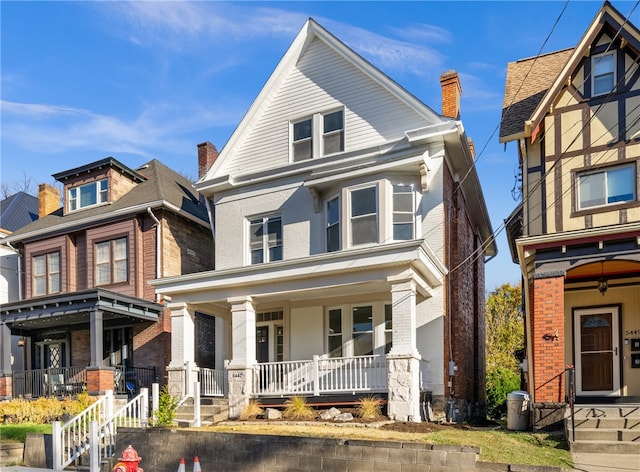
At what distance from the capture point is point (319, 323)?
17438 mm

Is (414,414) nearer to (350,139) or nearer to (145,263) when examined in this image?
(350,139)

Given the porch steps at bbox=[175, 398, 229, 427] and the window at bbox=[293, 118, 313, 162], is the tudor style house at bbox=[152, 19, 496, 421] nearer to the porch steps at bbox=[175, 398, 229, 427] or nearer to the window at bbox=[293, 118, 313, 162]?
the window at bbox=[293, 118, 313, 162]

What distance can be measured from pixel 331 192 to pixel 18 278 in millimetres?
15438

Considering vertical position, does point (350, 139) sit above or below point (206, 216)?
above

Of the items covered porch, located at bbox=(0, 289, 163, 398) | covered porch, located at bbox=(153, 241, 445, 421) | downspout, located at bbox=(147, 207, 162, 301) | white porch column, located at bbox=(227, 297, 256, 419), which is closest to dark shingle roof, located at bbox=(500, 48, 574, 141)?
covered porch, located at bbox=(153, 241, 445, 421)

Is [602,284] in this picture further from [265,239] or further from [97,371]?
[97,371]

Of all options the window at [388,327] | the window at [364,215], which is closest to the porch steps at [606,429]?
the window at [388,327]

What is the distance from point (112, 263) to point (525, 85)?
15304 mm

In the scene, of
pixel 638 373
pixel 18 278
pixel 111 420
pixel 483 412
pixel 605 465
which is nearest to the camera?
pixel 605 465

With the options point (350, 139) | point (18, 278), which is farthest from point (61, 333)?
point (350, 139)

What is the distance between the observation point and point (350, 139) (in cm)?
1767

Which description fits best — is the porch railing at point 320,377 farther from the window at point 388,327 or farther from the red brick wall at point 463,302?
the red brick wall at point 463,302

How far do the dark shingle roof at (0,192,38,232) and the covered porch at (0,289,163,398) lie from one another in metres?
8.29

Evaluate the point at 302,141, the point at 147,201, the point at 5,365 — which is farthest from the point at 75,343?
the point at 302,141
